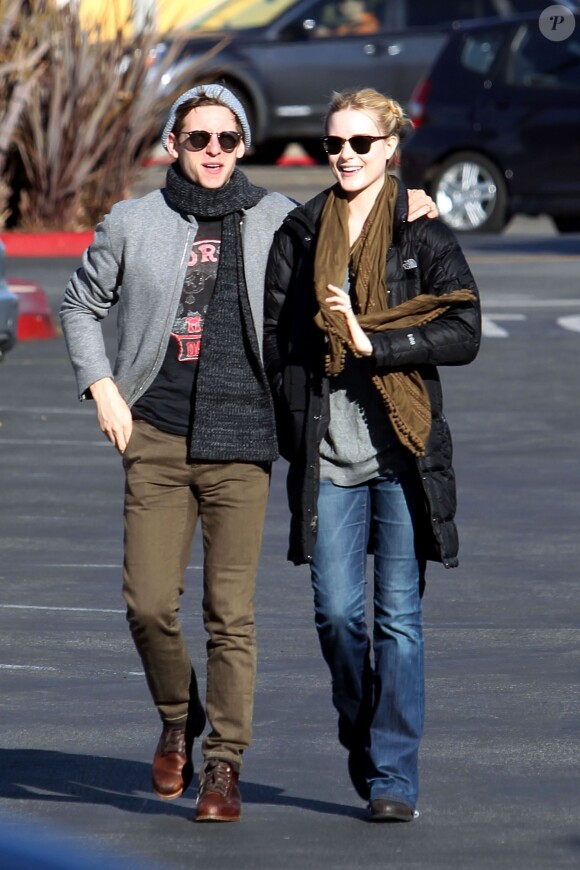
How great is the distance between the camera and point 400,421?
4.90m

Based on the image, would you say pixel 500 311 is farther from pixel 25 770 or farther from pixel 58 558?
pixel 25 770

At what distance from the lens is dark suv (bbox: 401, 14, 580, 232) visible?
63.9 ft

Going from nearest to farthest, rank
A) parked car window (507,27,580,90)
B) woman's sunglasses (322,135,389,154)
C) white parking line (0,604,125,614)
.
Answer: woman's sunglasses (322,135,389,154) < white parking line (0,604,125,614) < parked car window (507,27,580,90)

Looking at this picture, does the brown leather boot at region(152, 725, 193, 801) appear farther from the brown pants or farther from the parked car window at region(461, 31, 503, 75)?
the parked car window at region(461, 31, 503, 75)

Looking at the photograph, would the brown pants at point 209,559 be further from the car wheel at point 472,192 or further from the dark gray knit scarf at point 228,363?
the car wheel at point 472,192

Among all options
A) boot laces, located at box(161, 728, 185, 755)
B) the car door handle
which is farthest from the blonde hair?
the car door handle

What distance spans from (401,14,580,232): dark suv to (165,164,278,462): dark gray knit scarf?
1462 cm

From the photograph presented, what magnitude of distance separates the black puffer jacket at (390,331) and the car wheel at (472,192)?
48.7 feet

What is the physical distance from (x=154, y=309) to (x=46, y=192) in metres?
14.4

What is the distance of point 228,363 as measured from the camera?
16.5 feet

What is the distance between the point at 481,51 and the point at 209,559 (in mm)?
15299

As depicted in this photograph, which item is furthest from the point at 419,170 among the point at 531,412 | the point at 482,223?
the point at 531,412

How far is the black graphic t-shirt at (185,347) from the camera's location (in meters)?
5.07

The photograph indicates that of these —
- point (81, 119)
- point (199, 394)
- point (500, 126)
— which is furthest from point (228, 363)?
point (500, 126)
